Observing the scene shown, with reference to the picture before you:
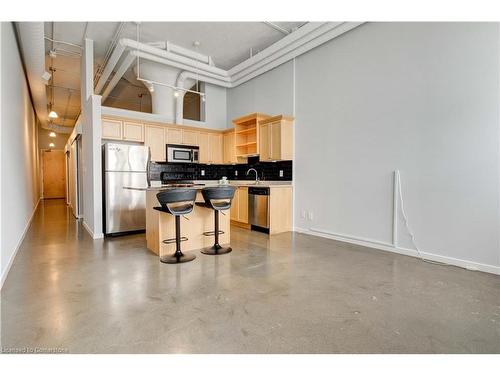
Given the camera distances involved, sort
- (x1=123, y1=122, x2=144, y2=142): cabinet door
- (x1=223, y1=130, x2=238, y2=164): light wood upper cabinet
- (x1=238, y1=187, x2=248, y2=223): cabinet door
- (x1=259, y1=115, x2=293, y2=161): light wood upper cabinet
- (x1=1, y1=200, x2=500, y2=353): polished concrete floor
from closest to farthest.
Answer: (x1=1, y1=200, x2=500, y2=353): polished concrete floor → (x1=259, y1=115, x2=293, y2=161): light wood upper cabinet → (x1=123, y1=122, x2=144, y2=142): cabinet door → (x1=238, y1=187, x2=248, y2=223): cabinet door → (x1=223, y1=130, x2=238, y2=164): light wood upper cabinet

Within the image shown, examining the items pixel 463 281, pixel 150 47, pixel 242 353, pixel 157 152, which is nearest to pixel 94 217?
pixel 157 152

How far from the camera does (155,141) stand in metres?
5.58

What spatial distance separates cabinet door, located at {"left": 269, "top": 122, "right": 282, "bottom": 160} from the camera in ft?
16.4

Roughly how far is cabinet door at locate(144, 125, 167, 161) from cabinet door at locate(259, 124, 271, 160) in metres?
2.13

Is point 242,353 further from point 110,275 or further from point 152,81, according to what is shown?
point 152,81

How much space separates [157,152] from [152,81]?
147 cm

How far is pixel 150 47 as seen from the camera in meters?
4.67

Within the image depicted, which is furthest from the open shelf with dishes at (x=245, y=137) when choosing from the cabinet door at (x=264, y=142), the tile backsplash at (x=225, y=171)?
the cabinet door at (x=264, y=142)

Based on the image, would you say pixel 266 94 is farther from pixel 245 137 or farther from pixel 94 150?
pixel 94 150

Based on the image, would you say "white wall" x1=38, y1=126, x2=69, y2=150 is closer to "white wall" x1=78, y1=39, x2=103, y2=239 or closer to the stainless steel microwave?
"white wall" x1=78, y1=39, x2=103, y2=239

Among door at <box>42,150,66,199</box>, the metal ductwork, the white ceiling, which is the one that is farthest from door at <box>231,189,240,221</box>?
door at <box>42,150,66,199</box>

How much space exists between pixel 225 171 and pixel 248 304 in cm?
507

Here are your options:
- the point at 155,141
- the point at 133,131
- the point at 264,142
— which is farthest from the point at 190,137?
the point at 264,142

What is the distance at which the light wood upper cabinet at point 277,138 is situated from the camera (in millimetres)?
4969
